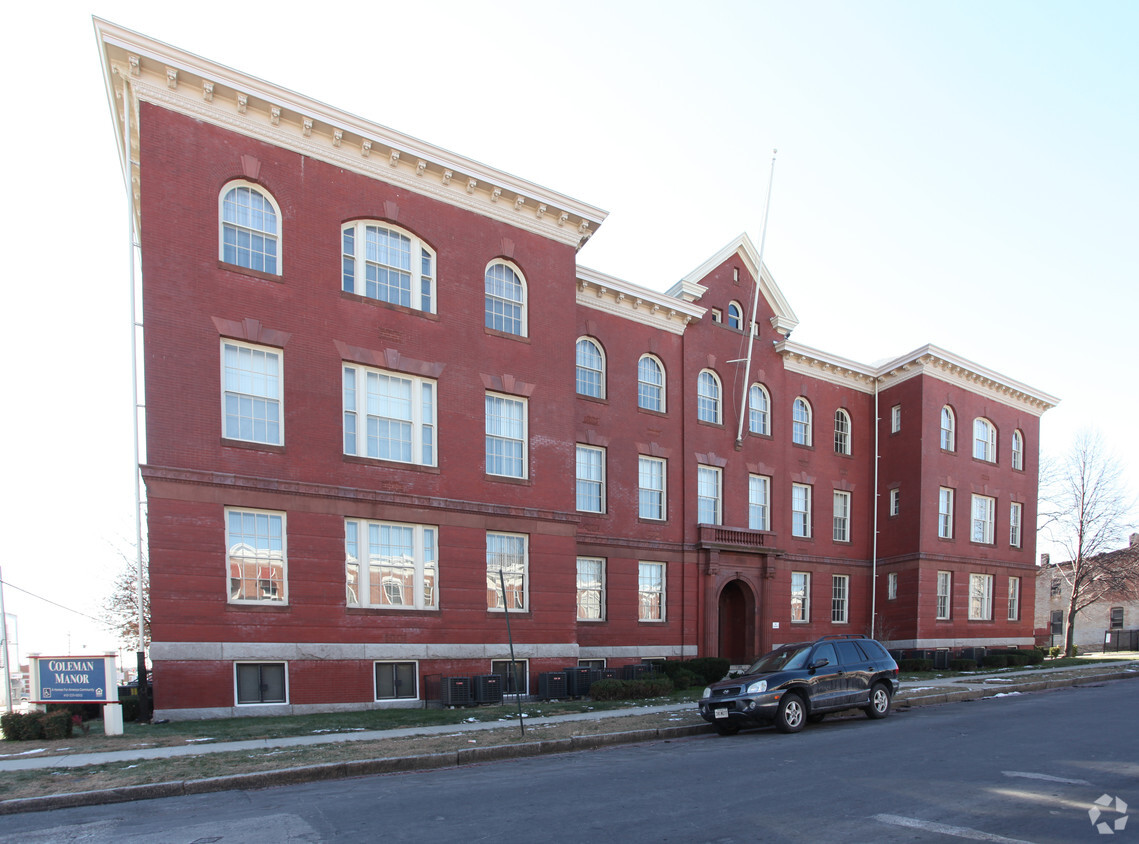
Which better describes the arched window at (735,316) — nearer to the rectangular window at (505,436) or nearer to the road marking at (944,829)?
the rectangular window at (505,436)

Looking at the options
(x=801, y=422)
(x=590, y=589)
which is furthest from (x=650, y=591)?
(x=801, y=422)

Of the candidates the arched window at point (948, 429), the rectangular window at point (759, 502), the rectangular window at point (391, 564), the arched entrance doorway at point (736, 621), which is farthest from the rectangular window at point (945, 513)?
the rectangular window at point (391, 564)

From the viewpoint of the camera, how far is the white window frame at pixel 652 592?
26859 millimetres

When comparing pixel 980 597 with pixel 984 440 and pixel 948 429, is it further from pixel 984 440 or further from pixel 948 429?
pixel 948 429

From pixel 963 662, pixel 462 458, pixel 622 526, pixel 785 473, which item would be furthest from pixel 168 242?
pixel 963 662

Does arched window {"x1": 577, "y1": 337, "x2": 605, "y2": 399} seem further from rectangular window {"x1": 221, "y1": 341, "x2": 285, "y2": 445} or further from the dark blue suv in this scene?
the dark blue suv

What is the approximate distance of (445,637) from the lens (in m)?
20.1

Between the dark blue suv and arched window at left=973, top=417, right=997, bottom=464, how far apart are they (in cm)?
2486

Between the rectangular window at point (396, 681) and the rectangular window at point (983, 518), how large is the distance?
28.5 metres

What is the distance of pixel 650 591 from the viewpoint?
27.2 metres

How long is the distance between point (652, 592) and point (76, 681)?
1750cm

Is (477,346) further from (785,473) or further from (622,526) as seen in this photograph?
(785,473)

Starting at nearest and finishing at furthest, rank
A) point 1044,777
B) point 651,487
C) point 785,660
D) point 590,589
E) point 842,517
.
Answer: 1. point 1044,777
2. point 785,660
3. point 590,589
4. point 651,487
5. point 842,517

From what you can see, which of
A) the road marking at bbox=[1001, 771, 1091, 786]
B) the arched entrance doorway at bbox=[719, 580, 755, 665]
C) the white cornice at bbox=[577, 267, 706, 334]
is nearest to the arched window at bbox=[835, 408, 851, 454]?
the arched entrance doorway at bbox=[719, 580, 755, 665]
